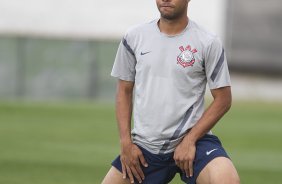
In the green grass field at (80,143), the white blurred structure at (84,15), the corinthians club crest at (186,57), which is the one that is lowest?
the white blurred structure at (84,15)

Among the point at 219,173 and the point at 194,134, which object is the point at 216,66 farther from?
the point at 219,173

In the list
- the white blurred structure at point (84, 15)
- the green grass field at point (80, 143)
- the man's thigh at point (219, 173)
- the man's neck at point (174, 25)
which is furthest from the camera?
the white blurred structure at point (84, 15)

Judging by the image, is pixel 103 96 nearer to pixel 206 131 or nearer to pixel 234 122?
pixel 234 122

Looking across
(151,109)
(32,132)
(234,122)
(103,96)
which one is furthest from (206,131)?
(103,96)

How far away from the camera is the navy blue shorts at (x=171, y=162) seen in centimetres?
667

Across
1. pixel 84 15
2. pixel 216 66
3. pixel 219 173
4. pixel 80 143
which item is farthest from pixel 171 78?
pixel 84 15

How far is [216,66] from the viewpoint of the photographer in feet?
22.0

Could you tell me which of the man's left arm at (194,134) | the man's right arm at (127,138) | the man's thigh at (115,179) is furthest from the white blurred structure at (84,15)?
the man's left arm at (194,134)

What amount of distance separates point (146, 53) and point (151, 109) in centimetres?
37

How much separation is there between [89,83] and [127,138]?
25.6 metres

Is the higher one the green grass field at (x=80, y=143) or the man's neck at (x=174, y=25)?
the man's neck at (x=174, y=25)

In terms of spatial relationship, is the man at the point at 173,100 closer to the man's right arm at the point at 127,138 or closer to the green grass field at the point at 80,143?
the man's right arm at the point at 127,138

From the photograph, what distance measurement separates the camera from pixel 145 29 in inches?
271

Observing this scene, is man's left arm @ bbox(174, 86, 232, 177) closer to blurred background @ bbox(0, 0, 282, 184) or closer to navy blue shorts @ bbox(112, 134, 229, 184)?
navy blue shorts @ bbox(112, 134, 229, 184)
